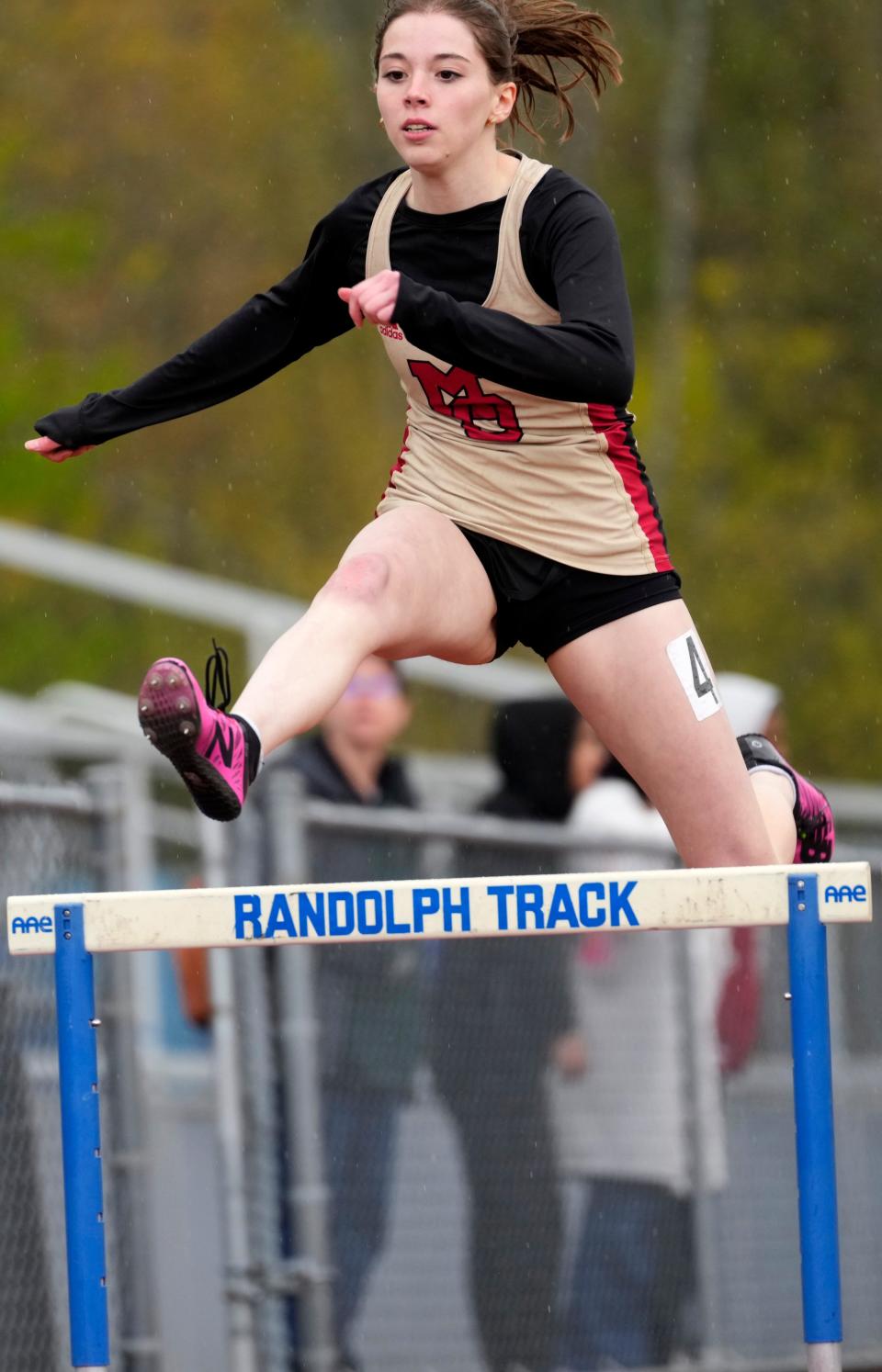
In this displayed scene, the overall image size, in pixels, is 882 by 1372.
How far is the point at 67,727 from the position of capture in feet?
27.3

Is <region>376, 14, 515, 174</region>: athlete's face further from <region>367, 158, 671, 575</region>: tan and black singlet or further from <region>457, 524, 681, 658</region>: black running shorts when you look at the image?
<region>457, 524, 681, 658</region>: black running shorts

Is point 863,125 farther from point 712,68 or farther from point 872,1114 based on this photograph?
point 872,1114

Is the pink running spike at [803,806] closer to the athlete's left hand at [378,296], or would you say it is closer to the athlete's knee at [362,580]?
the athlete's knee at [362,580]

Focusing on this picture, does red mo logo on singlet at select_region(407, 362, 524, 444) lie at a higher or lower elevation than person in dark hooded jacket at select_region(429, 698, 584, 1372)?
higher

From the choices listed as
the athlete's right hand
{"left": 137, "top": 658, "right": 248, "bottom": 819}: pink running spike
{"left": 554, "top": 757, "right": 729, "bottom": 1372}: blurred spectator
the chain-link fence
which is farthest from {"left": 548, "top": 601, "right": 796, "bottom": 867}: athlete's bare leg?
{"left": 554, "top": 757, "right": 729, "bottom": 1372}: blurred spectator

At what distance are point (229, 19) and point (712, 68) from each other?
28.9ft

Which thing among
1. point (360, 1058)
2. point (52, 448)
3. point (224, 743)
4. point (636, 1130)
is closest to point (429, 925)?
point (224, 743)

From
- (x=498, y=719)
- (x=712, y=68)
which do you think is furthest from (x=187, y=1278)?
(x=712, y=68)

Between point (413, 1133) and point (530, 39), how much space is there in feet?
10.5

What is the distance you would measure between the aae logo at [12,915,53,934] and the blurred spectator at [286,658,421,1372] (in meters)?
2.07

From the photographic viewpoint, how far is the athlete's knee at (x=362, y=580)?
4.25 meters

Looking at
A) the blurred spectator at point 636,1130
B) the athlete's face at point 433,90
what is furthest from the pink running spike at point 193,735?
the blurred spectator at point 636,1130

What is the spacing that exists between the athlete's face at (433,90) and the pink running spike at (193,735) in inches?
44.7

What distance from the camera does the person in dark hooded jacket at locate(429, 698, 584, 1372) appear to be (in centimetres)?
628
